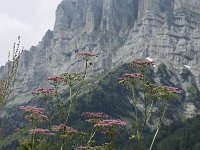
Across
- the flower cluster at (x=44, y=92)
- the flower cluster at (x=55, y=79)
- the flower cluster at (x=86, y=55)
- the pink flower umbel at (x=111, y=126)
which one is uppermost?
the flower cluster at (x=86, y=55)

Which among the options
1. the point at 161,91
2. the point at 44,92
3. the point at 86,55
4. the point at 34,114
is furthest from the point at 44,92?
the point at 161,91

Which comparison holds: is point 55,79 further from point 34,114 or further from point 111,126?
point 111,126

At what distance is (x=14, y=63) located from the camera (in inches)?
578

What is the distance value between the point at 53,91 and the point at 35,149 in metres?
3.12

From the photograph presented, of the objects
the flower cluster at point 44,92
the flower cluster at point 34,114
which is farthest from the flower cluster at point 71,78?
the flower cluster at point 34,114

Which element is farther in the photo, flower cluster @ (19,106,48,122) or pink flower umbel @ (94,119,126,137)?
flower cluster @ (19,106,48,122)

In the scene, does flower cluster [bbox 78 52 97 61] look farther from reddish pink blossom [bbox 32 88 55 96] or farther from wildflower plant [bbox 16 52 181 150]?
reddish pink blossom [bbox 32 88 55 96]

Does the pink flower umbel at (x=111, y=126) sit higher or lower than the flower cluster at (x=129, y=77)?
lower

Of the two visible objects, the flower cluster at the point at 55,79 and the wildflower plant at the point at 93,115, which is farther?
the flower cluster at the point at 55,79

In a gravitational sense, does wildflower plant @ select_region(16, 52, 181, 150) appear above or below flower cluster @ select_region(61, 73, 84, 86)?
below

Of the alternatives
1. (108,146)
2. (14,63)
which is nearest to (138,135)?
(108,146)

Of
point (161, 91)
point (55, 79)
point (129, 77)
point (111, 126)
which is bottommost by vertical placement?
point (111, 126)

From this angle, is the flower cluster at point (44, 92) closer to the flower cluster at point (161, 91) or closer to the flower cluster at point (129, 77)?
the flower cluster at point (129, 77)

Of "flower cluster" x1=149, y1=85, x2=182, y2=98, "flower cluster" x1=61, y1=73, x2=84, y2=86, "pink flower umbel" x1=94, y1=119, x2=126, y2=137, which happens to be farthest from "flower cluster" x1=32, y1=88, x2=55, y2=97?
"flower cluster" x1=149, y1=85, x2=182, y2=98
